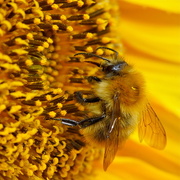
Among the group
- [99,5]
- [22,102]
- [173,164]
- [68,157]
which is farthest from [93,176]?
[99,5]

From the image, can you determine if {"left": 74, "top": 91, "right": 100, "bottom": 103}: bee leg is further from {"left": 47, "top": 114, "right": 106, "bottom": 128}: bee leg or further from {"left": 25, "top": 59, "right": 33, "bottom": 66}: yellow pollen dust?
→ {"left": 25, "top": 59, "right": 33, "bottom": 66}: yellow pollen dust

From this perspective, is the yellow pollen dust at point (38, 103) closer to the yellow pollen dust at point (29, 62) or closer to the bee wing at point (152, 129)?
the yellow pollen dust at point (29, 62)

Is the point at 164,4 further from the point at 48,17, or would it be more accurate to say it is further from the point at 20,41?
the point at 20,41

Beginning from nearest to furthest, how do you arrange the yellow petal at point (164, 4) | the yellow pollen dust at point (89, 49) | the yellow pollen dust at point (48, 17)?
the yellow pollen dust at point (48, 17)
the yellow pollen dust at point (89, 49)
the yellow petal at point (164, 4)

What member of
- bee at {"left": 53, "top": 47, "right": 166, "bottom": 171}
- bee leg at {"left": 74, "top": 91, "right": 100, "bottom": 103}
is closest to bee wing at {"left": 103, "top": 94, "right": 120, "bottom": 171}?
bee at {"left": 53, "top": 47, "right": 166, "bottom": 171}

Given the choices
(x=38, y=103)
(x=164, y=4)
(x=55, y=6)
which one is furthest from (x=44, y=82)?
(x=164, y=4)

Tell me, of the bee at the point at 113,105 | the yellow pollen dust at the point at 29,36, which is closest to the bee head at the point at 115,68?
the bee at the point at 113,105
